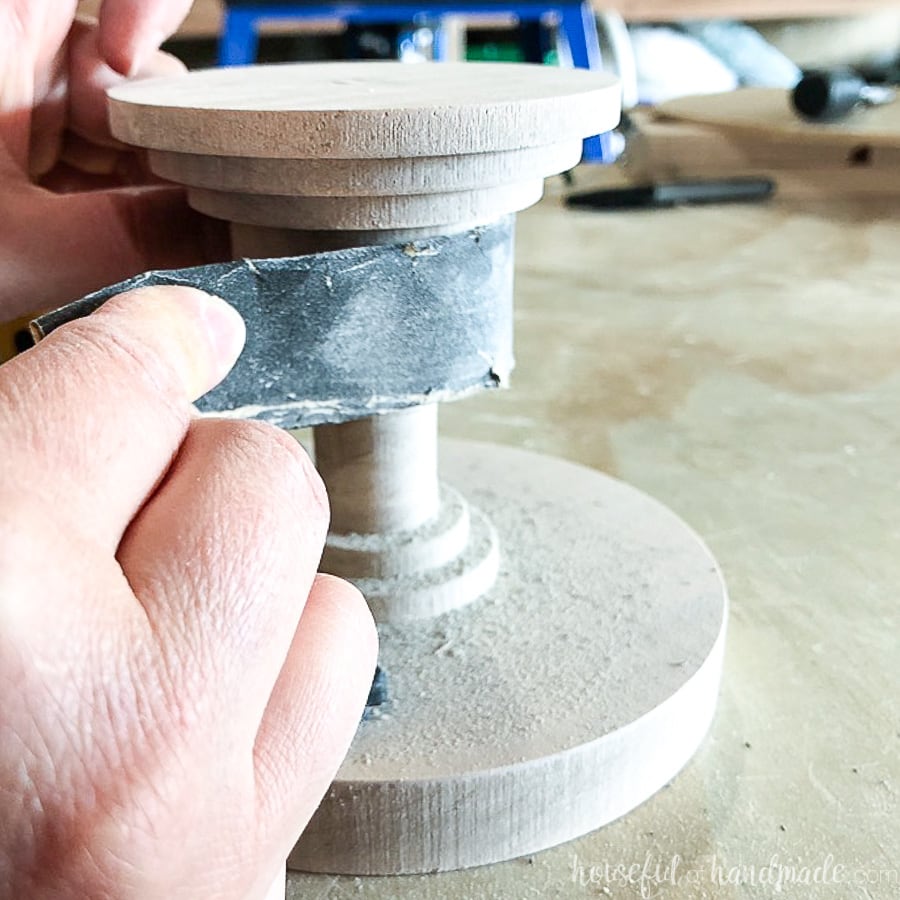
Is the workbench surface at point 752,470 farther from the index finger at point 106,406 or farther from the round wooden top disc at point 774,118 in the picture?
the index finger at point 106,406

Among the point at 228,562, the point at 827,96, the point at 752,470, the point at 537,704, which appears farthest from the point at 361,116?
the point at 827,96

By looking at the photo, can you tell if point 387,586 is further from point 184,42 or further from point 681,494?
point 184,42

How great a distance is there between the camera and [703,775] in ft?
2.23

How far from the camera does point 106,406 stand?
1.37 feet

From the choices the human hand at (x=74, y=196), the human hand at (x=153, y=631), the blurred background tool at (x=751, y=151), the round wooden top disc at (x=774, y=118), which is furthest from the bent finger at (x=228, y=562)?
the blurred background tool at (x=751, y=151)

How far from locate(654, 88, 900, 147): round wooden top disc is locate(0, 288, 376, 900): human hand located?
152cm

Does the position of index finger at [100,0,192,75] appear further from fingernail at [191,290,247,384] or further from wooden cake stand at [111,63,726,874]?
fingernail at [191,290,247,384]

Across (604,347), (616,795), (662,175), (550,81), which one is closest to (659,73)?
(662,175)

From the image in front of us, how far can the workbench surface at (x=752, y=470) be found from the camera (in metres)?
0.61

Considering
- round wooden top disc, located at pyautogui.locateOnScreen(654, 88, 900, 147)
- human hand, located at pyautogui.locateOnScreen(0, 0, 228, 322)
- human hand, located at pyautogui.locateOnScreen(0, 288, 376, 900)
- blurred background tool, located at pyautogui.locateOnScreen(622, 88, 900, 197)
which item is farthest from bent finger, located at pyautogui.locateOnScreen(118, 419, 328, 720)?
blurred background tool, located at pyautogui.locateOnScreen(622, 88, 900, 197)

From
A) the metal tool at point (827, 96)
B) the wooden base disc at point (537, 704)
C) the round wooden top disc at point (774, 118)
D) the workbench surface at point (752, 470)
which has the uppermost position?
the metal tool at point (827, 96)

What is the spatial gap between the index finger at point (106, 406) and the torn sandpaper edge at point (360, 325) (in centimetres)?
8

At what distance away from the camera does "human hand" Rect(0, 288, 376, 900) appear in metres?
0.36

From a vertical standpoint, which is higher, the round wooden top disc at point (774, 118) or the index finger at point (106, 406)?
the index finger at point (106, 406)
